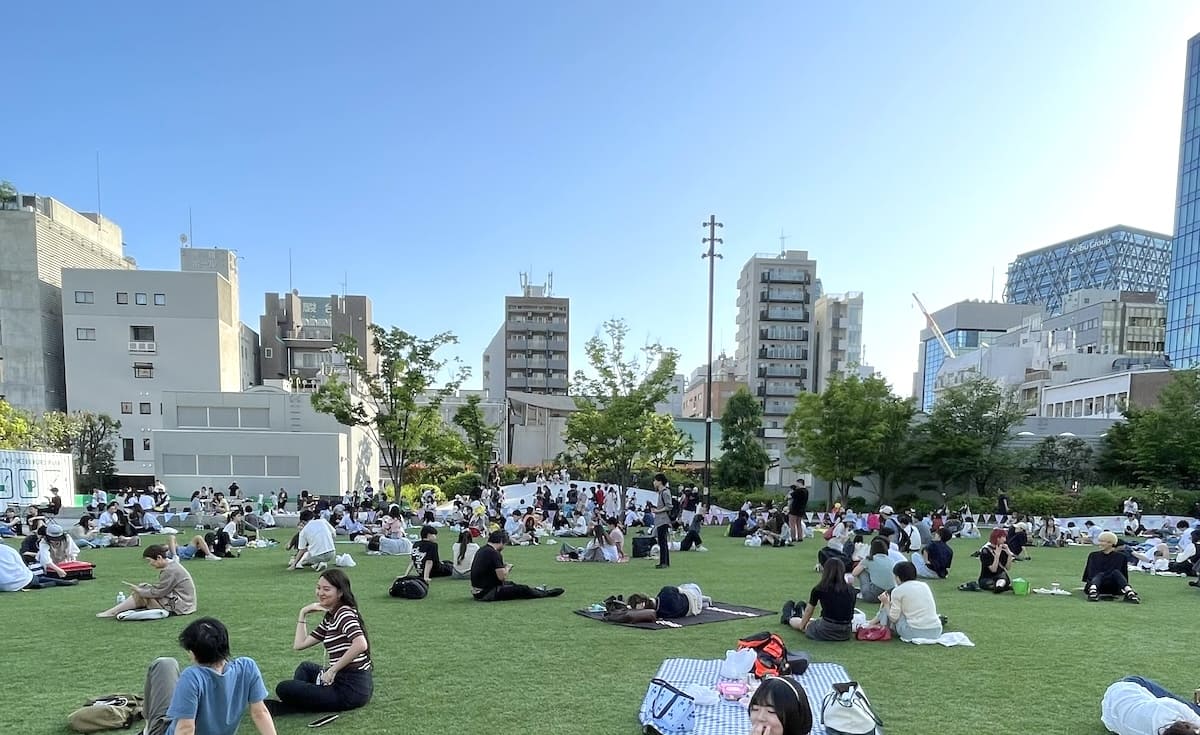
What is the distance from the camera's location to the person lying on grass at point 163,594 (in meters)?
7.48

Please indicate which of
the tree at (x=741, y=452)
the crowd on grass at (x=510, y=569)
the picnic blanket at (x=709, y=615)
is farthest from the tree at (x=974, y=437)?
the picnic blanket at (x=709, y=615)

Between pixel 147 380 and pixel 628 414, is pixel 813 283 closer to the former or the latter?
pixel 628 414

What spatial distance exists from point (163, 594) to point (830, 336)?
59.1 m

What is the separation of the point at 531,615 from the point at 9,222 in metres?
49.5

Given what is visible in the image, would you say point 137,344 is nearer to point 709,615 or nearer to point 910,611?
point 709,615

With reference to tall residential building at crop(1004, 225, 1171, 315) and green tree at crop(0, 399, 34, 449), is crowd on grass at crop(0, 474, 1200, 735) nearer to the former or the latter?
green tree at crop(0, 399, 34, 449)

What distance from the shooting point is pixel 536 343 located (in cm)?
6212

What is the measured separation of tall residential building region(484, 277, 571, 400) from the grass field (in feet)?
169

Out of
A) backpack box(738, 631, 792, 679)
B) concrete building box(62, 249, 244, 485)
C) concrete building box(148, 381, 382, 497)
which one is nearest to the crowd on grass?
backpack box(738, 631, 792, 679)

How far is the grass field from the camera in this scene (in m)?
4.79

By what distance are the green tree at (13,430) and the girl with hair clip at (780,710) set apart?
3565cm

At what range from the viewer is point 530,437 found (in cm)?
4450

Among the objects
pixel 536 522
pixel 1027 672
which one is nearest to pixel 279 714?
pixel 1027 672

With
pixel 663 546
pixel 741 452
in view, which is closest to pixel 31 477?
pixel 663 546
